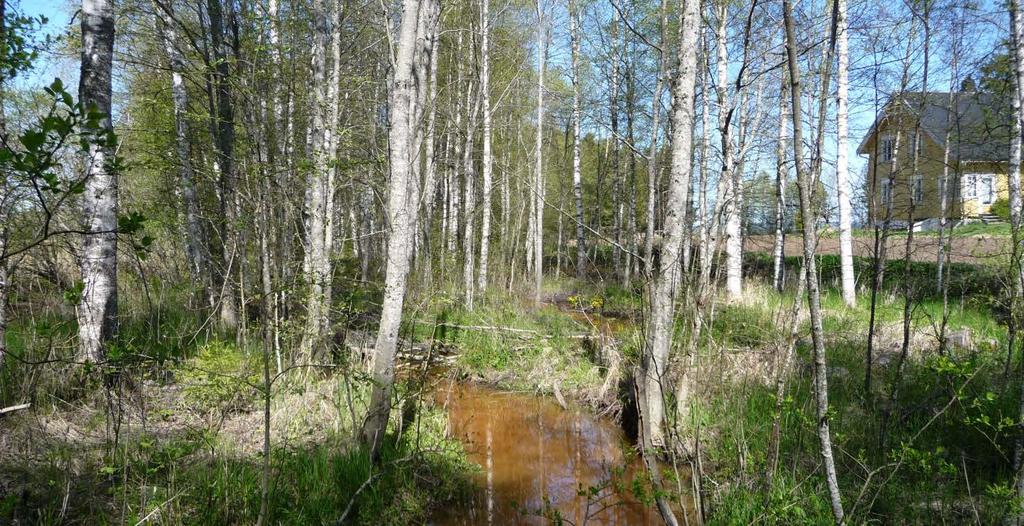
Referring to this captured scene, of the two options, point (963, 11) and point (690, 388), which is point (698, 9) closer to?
point (690, 388)

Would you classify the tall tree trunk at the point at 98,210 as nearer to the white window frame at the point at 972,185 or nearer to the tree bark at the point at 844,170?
the white window frame at the point at 972,185

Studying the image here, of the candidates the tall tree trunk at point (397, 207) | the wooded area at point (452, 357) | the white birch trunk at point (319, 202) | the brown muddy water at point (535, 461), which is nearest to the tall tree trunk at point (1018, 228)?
the wooded area at point (452, 357)

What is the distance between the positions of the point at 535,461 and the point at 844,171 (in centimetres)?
847

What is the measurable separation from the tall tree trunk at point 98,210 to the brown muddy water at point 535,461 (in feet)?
10.7

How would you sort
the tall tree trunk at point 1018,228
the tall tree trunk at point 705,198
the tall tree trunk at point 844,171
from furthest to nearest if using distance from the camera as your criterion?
the tall tree trunk at point 844,171, the tall tree trunk at point 705,198, the tall tree trunk at point 1018,228

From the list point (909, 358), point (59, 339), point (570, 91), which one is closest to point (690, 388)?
point (909, 358)

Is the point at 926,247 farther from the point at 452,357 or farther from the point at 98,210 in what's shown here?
the point at 98,210

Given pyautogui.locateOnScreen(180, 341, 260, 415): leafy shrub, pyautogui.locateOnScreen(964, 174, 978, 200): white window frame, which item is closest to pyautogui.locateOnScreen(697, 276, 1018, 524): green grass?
pyautogui.locateOnScreen(964, 174, 978, 200): white window frame

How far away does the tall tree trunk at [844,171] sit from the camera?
9.51 metres

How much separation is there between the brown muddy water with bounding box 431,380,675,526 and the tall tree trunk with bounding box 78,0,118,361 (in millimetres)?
3260

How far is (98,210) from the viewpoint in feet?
15.7

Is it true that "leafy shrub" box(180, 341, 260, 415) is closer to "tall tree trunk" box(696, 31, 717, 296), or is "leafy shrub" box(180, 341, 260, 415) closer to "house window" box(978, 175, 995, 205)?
"tall tree trunk" box(696, 31, 717, 296)

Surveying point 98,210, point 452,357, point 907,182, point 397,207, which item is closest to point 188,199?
point 98,210

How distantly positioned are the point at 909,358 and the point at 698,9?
15.0ft
